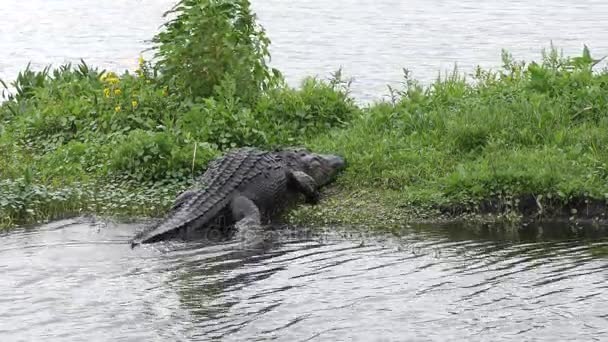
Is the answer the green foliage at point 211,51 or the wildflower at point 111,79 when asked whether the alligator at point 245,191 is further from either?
the wildflower at point 111,79

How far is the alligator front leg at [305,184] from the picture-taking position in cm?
971

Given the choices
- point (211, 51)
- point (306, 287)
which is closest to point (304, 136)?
point (211, 51)

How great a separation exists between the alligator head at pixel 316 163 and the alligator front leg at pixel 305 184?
10cm

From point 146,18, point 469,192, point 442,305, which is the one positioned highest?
point 146,18

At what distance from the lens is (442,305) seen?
716 cm

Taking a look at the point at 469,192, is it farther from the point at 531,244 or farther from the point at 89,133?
the point at 89,133

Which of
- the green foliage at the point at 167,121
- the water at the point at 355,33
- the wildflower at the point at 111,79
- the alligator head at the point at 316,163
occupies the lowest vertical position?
the alligator head at the point at 316,163

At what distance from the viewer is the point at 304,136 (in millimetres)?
11016

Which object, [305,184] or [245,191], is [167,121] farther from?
[305,184]

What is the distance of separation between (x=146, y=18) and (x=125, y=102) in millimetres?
13950

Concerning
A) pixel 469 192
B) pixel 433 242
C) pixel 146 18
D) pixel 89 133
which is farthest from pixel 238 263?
pixel 146 18

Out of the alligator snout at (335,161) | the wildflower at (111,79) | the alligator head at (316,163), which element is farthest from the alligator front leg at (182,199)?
the wildflower at (111,79)

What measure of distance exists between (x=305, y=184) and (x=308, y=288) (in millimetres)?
2255

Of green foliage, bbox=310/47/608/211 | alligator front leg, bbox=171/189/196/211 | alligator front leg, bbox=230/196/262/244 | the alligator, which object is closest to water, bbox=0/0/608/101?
green foliage, bbox=310/47/608/211
